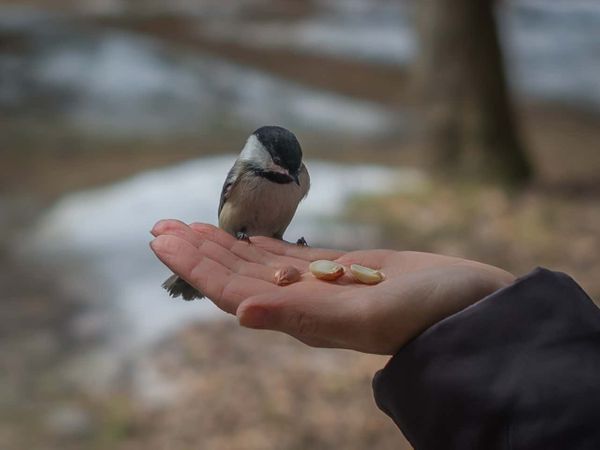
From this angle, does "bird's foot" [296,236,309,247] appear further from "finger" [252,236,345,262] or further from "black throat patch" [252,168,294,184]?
"black throat patch" [252,168,294,184]

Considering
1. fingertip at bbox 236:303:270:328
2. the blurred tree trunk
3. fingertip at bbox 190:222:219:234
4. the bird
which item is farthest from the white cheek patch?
the blurred tree trunk

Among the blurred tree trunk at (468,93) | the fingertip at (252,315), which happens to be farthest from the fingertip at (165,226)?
the blurred tree trunk at (468,93)

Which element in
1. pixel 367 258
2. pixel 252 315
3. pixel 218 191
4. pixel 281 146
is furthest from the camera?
pixel 218 191

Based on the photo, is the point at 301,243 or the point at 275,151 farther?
the point at 301,243

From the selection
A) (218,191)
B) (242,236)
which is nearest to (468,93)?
(218,191)

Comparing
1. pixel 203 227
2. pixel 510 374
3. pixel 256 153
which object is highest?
pixel 256 153

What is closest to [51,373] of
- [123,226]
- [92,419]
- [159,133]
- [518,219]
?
[92,419]

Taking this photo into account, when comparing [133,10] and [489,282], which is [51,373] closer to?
[489,282]

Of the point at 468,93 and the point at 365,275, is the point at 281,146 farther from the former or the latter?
the point at 468,93
